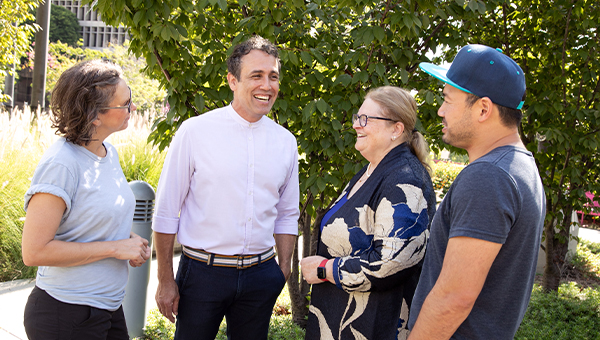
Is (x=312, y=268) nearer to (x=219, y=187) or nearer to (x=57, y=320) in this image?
(x=219, y=187)

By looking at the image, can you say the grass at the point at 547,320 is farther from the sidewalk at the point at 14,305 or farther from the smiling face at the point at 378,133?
the smiling face at the point at 378,133

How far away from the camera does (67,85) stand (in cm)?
199

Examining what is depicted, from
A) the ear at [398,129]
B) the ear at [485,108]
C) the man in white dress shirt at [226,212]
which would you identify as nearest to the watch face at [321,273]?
the man in white dress shirt at [226,212]

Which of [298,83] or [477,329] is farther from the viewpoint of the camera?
[298,83]

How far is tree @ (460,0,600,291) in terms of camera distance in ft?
13.8

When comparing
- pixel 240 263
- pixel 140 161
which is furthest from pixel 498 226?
pixel 140 161

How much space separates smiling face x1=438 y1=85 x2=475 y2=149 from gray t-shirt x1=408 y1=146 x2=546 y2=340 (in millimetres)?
127

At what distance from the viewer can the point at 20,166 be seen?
5.91 meters

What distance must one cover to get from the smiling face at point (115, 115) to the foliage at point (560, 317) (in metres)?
4.17

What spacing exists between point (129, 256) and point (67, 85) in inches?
32.3

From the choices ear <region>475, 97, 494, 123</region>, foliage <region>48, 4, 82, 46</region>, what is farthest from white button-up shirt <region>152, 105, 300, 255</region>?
foliage <region>48, 4, 82, 46</region>

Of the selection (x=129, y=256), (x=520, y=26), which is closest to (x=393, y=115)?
(x=129, y=256)

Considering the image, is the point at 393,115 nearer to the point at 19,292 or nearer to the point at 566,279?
the point at 19,292

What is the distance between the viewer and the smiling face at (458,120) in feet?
5.34
